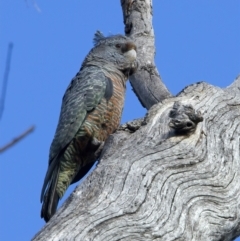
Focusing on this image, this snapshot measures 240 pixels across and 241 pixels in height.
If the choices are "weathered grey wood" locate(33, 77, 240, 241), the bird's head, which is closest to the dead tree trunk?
"weathered grey wood" locate(33, 77, 240, 241)

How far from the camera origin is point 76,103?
6.17m

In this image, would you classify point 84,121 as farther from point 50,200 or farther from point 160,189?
point 160,189

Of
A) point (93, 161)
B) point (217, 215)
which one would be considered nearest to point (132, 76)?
point (93, 161)

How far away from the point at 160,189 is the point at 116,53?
3.47 metres

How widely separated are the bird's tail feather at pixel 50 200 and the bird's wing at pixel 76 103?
5cm

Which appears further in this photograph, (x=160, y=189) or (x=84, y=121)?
(x=84, y=121)

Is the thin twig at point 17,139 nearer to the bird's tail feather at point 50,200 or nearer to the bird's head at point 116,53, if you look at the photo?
the bird's tail feather at point 50,200

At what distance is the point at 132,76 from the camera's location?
6668mm

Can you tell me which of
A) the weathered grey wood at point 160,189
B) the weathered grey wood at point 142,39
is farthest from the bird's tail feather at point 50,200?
the weathered grey wood at point 160,189

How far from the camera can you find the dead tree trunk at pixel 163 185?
10.9 feet

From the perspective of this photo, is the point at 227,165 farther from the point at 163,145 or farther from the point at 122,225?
the point at 122,225

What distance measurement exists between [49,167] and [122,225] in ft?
8.67

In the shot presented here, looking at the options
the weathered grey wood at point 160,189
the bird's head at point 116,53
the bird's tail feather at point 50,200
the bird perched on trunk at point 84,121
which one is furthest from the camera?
the bird's head at point 116,53

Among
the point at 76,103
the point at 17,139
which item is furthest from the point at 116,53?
the point at 17,139
